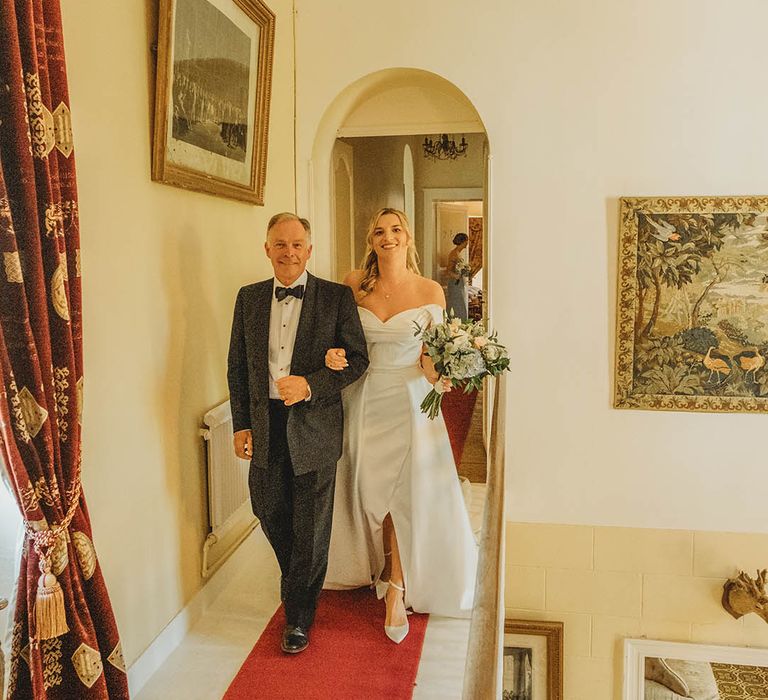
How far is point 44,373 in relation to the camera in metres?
2.08

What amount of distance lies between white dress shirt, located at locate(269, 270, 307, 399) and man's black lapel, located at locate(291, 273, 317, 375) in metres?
0.03

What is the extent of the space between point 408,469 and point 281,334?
2.76ft

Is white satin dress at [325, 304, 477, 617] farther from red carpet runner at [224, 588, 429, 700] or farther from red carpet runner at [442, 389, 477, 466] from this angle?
red carpet runner at [442, 389, 477, 466]

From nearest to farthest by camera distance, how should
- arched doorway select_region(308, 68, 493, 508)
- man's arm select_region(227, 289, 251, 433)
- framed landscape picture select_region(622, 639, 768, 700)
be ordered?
man's arm select_region(227, 289, 251, 433) < arched doorway select_region(308, 68, 493, 508) < framed landscape picture select_region(622, 639, 768, 700)

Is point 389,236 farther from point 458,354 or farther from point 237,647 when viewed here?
point 237,647

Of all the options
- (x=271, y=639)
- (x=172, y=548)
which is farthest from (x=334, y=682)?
(x=172, y=548)

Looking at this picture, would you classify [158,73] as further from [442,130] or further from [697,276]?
[697,276]

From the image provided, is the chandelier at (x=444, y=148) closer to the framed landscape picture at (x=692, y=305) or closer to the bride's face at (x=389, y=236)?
the framed landscape picture at (x=692, y=305)

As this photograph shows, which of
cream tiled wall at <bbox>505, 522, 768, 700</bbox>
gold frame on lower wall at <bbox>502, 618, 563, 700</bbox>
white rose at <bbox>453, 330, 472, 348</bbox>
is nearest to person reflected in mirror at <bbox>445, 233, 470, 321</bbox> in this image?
cream tiled wall at <bbox>505, 522, 768, 700</bbox>

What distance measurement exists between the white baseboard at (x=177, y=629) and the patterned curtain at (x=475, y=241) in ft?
22.8

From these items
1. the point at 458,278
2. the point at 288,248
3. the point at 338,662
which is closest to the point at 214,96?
the point at 288,248

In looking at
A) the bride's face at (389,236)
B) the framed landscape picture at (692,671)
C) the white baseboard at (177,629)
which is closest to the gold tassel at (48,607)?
the white baseboard at (177,629)

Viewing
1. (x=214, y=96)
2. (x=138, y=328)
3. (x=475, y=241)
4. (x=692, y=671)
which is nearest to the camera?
(x=138, y=328)

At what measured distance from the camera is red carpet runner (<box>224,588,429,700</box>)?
→ 9.56ft
